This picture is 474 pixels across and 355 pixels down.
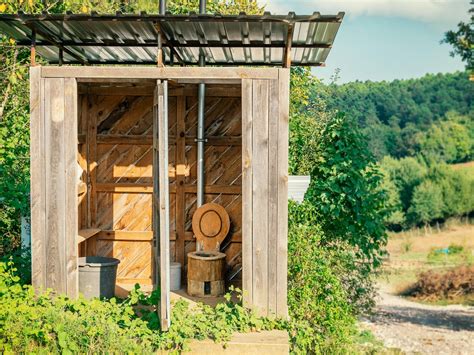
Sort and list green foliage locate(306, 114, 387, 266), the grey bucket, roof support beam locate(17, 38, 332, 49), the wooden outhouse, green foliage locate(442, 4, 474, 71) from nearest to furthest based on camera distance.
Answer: the wooden outhouse < the grey bucket < roof support beam locate(17, 38, 332, 49) < green foliage locate(306, 114, 387, 266) < green foliage locate(442, 4, 474, 71)

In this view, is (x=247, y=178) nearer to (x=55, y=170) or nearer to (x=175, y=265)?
(x=55, y=170)

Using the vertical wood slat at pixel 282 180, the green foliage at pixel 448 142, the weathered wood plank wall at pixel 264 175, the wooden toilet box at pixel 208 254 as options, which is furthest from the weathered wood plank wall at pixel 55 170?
the green foliage at pixel 448 142

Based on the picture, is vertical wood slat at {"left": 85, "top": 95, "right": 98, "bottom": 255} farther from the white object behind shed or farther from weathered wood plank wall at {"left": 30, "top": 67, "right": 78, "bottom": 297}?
the white object behind shed

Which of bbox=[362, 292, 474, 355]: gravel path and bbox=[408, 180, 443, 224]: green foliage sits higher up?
bbox=[408, 180, 443, 224]: green foliage

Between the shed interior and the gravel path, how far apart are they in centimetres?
605

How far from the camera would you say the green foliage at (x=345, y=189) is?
10664 mm

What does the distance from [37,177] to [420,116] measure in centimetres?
5587

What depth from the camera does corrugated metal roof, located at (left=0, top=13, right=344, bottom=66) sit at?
634 cm

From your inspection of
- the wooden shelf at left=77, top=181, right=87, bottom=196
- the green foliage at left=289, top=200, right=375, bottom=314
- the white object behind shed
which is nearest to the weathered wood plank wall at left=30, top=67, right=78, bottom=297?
the wooden shelf at left=77, top=181, right=87, bottom=196

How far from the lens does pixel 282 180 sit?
21.8 feet

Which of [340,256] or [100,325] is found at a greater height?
[340,256]

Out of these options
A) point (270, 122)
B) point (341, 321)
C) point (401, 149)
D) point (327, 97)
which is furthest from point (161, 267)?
point (401, 149)

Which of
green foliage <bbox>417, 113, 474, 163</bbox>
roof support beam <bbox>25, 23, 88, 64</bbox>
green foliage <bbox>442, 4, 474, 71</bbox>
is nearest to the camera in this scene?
roof support beam <bbox>25, 23, 88, 64</bbox>

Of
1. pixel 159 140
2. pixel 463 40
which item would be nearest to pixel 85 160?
pixel 159 140
